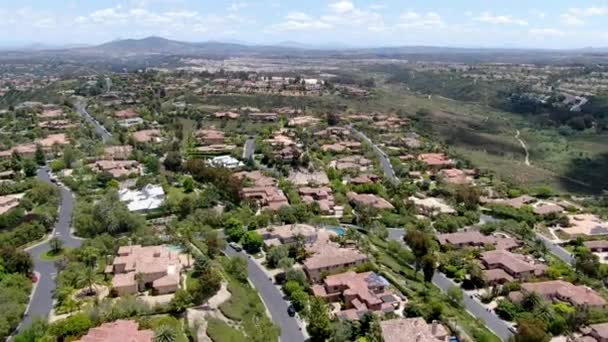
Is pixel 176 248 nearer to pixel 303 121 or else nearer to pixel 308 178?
pixel 308 178

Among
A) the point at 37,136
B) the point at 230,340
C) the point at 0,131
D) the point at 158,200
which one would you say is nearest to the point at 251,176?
the point at 158,200

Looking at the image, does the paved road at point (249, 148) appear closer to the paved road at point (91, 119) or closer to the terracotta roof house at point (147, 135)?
the terracotta roof house at point (147, 135)

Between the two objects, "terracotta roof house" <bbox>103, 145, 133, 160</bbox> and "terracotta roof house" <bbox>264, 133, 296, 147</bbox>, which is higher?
"terracotta roof house" <bbox>264, 133, 296, 147</bbox>

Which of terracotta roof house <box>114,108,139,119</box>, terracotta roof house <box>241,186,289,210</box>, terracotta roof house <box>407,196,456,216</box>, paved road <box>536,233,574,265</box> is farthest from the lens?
terracotta roof house <box>114,108,139,119</box>

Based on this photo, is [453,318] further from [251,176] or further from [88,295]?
[251,176]

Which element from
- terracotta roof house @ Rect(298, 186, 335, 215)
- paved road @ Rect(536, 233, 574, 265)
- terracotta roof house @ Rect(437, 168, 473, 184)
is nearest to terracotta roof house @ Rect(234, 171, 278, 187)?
terracotta roof house @ Rect(298, 186, 335, 215)

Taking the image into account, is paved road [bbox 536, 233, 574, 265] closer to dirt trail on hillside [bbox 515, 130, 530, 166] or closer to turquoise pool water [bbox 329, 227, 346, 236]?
turquoise pool water [bbox 329, 227, 346, 236]

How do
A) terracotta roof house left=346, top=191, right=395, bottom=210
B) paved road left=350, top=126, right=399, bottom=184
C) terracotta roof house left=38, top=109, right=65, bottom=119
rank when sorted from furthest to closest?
terracotta roof house left=38, top=109, right=65, bottom=119
paved road left=350, top=126, right=399, bottom=184
terracotta roof house left=346, top=191, right=395, bottom=210
